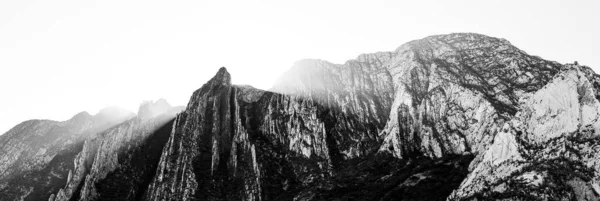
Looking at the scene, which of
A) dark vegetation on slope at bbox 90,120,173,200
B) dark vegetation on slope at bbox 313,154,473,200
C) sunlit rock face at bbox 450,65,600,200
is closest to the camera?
sunlit rock face at bbox 450,65,600,200

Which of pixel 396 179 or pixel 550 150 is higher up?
pixel 550 150

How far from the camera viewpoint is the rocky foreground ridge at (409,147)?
8581cm

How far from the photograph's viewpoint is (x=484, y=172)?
95000 millimetres

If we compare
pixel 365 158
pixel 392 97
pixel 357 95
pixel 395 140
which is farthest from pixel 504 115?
pixel 357 95

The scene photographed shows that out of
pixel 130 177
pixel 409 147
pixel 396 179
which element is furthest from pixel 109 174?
pixel 409 147

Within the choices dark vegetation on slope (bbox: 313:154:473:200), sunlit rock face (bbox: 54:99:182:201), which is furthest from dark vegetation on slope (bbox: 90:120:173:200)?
Result: dark vegetation on slope (bbox: 313:154:473:200)

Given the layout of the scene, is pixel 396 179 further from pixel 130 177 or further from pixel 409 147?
pixel 130 177

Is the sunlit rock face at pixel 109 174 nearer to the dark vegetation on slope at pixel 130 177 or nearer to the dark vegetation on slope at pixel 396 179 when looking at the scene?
the dark vegetation on slope at pixel 130 177

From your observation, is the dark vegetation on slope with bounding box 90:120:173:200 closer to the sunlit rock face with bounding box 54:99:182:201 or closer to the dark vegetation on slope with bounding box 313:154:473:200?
the sunlit rock face with bounding box 54:99:182:201

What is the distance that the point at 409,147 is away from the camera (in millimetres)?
147750

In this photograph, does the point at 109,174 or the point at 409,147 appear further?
the point at 109,174

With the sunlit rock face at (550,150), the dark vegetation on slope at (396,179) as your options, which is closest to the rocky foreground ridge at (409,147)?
the sunlit rock face at (550,150)

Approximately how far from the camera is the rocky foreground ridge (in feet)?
282

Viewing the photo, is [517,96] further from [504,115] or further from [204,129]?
[204,129]
